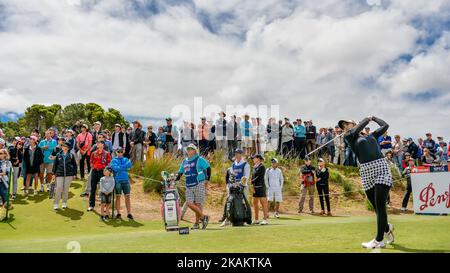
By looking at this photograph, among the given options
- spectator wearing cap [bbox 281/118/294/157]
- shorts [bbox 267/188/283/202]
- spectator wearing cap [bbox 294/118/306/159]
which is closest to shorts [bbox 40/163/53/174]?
shorts [bbox 267/188/283/202]

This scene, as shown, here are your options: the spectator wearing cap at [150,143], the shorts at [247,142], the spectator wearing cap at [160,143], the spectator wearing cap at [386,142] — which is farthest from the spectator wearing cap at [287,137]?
the spectator wearing cap at [150,143]

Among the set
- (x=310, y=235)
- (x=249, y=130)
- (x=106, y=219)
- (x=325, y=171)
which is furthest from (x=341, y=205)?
(x=310, y=235)

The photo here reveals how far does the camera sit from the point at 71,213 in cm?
1491

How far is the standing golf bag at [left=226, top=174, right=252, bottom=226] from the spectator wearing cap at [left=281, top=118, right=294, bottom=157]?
9.22 m

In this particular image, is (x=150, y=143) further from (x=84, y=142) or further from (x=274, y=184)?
(x=274, y=184)

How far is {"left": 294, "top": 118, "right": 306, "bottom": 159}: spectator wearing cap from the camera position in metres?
21.5

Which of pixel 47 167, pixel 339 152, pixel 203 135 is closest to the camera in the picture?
pixel 47 167

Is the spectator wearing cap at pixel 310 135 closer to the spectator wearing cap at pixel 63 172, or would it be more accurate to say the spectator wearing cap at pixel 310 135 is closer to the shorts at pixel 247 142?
the shorts at pixel 247 142

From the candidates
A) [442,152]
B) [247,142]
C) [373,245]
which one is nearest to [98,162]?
[247,142]

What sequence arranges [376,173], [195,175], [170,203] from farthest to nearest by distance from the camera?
1. [195,175]
2. [170,203]
3. [376,173]

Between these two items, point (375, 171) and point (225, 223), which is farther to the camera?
point (225, 223)

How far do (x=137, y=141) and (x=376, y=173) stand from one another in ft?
44.5
